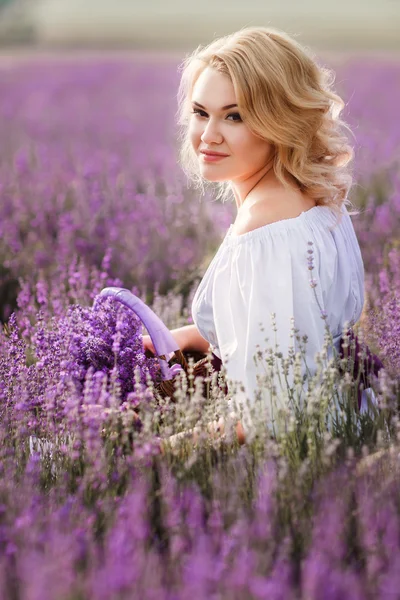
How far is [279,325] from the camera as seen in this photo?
2.48 metres

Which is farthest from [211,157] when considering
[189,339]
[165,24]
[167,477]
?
[165,24]

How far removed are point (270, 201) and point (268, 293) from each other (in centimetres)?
36

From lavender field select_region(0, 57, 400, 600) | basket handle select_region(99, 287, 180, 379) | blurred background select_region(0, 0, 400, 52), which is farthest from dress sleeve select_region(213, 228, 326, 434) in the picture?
blurred background select_region(0, 0, 400, 52)

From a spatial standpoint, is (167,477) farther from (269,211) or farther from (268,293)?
(269,211)

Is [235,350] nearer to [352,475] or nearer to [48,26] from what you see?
[352,475]

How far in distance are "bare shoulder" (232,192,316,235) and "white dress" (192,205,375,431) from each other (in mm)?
32

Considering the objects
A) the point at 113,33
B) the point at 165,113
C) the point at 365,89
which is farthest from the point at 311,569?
the point at 113,33

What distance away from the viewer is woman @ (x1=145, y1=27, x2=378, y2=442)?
8.23 ft

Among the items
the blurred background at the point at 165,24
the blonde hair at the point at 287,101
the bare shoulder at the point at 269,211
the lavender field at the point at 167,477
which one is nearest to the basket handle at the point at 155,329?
the lavender field at the point at 167,477

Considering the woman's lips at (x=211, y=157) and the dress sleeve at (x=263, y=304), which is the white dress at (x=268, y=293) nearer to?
the dress sleeve at (x=263, y=304)

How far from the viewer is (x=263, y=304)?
2.48m

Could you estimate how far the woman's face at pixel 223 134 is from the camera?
2705 millimetres

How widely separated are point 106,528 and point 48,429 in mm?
564

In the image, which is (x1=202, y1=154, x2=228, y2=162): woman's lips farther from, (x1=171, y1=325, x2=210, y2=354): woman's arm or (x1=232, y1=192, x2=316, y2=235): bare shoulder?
(x1=171, y1=325, x2=210, y2=354): woman's arm
